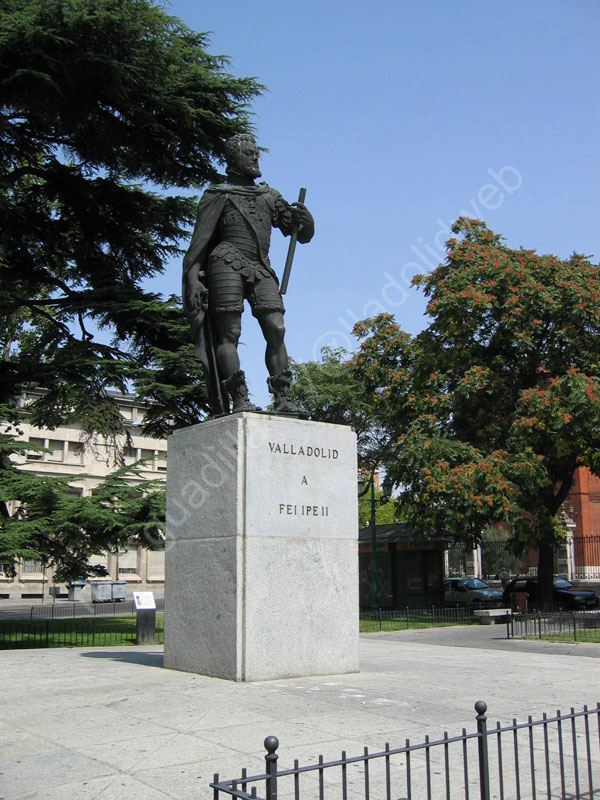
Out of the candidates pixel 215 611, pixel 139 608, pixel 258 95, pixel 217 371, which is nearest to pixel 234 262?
pixel 217 371

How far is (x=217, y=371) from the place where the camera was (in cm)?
989

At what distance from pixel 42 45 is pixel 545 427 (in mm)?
16782

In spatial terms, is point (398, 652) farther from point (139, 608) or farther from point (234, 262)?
point (139, 608)

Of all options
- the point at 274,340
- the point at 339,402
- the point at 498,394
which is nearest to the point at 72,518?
the point at 274,340

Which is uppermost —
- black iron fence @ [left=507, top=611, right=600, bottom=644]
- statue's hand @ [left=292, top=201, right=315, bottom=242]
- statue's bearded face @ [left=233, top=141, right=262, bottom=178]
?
statue's bearded face @ [left=233, top=141, right=262, bottom=178]

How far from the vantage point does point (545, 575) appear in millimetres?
27891

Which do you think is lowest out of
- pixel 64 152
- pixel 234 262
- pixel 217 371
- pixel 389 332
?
pixel 217 371

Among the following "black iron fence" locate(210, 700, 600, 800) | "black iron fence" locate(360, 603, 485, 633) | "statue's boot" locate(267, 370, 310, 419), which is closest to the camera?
"black iron fence" locate(210, 700, 600, 800)

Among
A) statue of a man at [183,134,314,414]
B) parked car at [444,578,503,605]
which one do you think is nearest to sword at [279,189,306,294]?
statue of a man at [183,134,314,414]

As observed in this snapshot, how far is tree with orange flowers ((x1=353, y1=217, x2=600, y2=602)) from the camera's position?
23.8m

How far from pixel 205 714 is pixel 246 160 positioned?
6.58 m

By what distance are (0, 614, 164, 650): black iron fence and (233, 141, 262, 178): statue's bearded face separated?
12.7 meters

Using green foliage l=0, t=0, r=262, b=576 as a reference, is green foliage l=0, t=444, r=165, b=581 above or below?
below

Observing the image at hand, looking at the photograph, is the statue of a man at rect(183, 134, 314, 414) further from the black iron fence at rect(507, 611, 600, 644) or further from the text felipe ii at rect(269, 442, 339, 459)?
the black iron fence at rect(507, 611, 600, 644)
